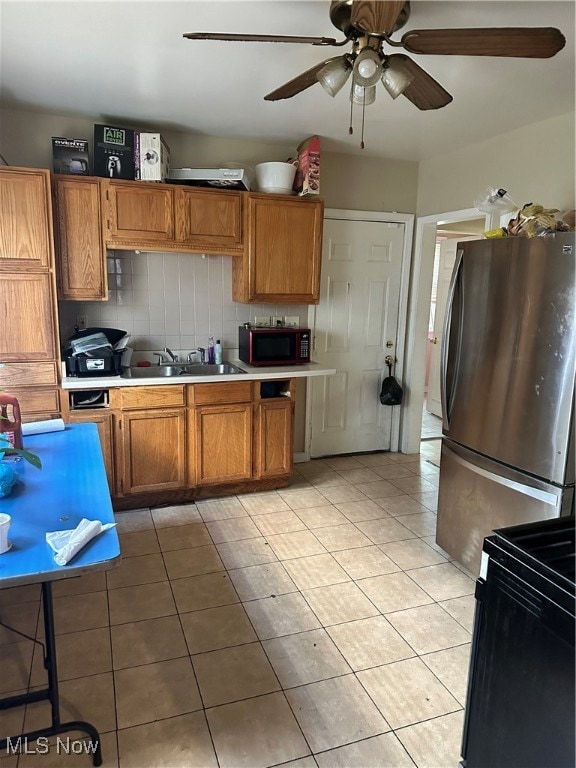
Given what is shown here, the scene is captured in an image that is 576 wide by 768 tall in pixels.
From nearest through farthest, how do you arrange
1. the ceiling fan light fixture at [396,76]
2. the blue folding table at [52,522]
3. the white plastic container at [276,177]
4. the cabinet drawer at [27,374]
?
the blue folding table at [52,522], the ceiling fan light fixture at [396,76], the cabinet drawer at [27,374], the white plastic container at [276,177]

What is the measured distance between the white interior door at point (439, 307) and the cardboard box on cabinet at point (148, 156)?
3863mm

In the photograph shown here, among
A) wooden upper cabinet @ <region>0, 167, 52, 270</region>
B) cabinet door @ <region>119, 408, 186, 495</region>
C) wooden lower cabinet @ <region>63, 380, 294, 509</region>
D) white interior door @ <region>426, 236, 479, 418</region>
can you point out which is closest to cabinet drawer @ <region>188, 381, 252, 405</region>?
wooden lower cabinet @ <region>63, 380, 294, 509</region>

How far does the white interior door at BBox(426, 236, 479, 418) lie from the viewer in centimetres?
601

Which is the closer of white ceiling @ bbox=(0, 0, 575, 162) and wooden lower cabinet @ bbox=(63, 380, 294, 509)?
white ceiling @ bbox=(0, 0, 575, 162)

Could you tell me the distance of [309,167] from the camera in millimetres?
3523

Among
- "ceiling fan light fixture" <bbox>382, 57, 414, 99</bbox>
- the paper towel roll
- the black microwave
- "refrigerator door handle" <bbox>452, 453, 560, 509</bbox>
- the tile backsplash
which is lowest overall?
"refrigerator door handle" <bbox>452, 453, 560, 509</bbox>

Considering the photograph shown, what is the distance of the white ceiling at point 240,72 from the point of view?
1.96 metres

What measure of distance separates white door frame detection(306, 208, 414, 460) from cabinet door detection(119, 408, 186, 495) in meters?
1.31

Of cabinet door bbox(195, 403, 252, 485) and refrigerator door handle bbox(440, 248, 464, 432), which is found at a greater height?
refrigerator door handle bbox(440, 248, 464, 432)

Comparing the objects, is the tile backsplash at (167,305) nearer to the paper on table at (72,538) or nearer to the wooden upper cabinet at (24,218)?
the wooden upper cabinet at (24,218)

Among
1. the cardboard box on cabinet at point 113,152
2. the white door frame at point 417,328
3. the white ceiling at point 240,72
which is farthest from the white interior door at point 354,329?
the cardboard box on cabinet at point 113,152

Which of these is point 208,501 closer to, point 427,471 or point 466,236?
point 427,471

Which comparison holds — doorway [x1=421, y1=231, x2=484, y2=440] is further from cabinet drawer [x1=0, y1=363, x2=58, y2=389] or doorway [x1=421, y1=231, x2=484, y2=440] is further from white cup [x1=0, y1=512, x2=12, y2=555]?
white cup [x1=0, y1=512, x2=12, y2=555]

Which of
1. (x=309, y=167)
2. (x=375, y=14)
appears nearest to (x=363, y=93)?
(x=375, y=14)
